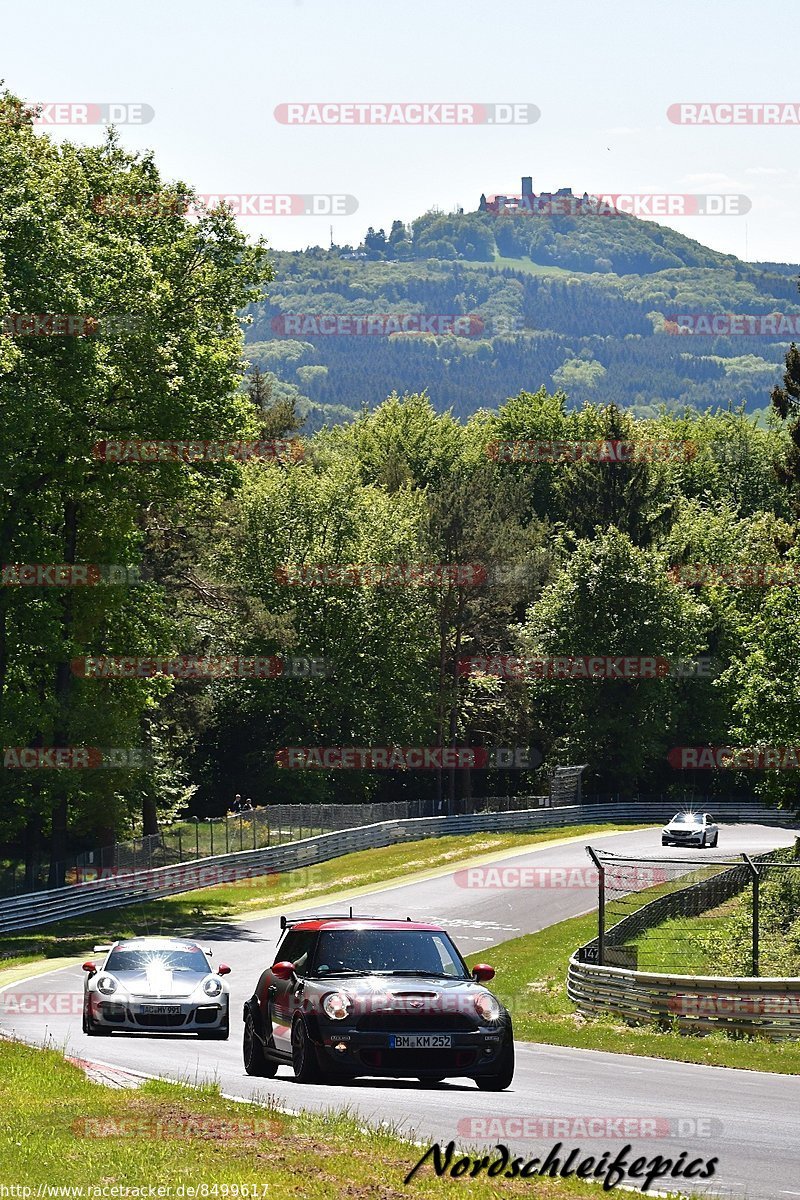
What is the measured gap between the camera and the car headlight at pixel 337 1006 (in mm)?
14852

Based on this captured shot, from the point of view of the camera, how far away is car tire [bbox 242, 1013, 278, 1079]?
17.2 meters

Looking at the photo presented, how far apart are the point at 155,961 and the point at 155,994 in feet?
1.97

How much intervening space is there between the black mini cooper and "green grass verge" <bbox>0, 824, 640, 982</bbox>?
2593 centimetres

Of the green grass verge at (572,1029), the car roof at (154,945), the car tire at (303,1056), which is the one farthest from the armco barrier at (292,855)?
the car tire at (303,1056)

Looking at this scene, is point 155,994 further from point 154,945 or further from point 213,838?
point 213,838

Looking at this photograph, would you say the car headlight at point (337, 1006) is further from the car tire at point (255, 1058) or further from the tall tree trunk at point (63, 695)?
the tall tree trunk at point (63, 695)

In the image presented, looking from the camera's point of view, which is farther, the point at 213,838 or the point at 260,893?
the point at 213,838

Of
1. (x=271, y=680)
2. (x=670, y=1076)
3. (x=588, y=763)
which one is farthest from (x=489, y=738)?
(x=670, y=1076)

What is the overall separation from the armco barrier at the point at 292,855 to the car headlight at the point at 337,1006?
33.4 meters

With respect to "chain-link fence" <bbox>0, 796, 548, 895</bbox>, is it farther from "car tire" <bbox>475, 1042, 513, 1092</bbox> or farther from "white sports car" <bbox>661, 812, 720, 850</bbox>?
"car tire" <bbox>475, 1042, 513, 1092</bbox>

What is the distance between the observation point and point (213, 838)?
196 ft

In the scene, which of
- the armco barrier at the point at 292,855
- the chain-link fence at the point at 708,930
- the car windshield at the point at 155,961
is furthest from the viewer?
the armco barrier at the point at 292,855

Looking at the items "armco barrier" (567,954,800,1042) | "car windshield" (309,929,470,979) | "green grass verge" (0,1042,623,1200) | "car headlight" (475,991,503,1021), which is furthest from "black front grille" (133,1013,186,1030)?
"car headlight" (475,991,503,1021)

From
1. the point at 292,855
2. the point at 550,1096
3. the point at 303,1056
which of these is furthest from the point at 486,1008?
the point at 292,855
